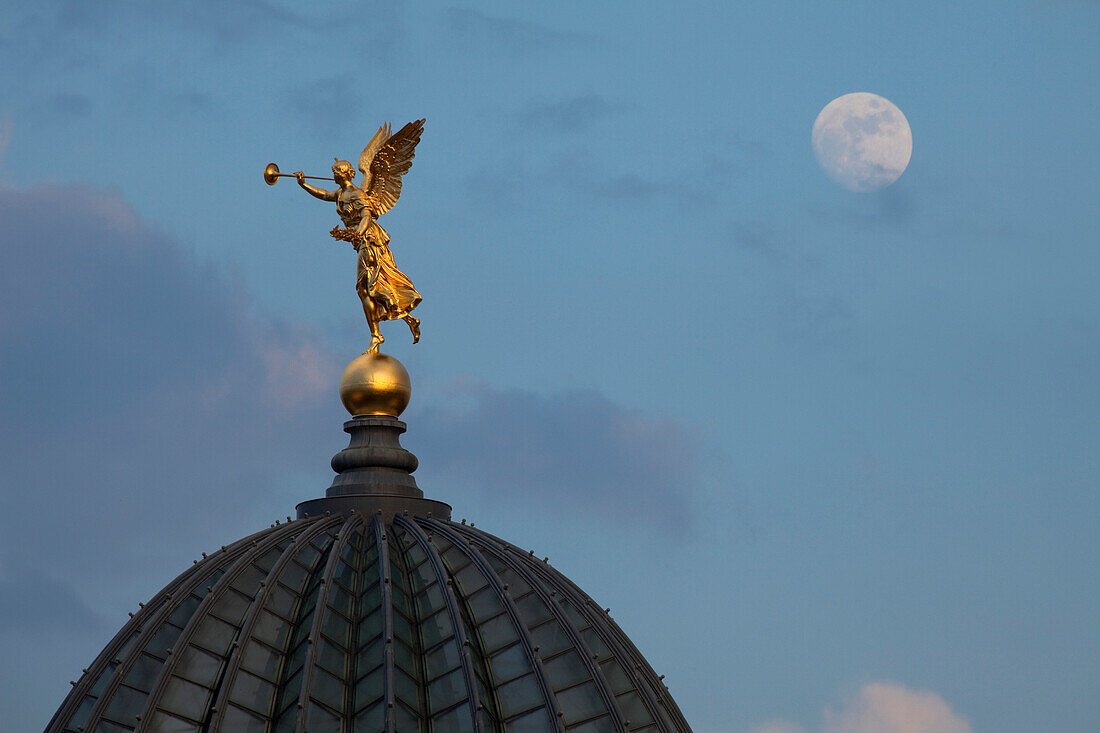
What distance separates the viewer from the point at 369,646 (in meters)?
68.5

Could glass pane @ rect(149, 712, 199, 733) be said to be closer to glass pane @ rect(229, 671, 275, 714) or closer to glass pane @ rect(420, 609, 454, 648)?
glass pane @ rect(229, 671, 275, 714)

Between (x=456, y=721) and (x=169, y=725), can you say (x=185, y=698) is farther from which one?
(x=456, y=721)

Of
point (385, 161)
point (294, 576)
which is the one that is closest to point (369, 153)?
point (385, 161)

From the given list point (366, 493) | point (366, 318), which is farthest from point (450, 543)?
point (366, 318)

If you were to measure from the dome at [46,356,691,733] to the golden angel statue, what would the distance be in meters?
7.12

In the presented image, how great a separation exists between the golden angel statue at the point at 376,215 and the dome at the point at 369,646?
7.12 meters

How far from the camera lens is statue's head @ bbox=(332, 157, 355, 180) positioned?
76.3m

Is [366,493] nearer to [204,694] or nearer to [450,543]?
[450,543]

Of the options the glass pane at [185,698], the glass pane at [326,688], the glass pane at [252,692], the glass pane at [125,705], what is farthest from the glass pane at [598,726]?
the glass pane at [125,705]

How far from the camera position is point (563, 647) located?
228 ft

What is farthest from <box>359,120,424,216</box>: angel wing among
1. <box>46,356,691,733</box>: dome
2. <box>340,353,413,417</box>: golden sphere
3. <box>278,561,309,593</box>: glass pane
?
<box>278,561,309,593</box>: glass pane

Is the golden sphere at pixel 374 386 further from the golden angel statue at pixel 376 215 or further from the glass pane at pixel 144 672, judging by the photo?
the glass pane at pixel 144 672

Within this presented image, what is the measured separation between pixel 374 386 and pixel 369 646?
1111cm

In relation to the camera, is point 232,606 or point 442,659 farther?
point 232,606
